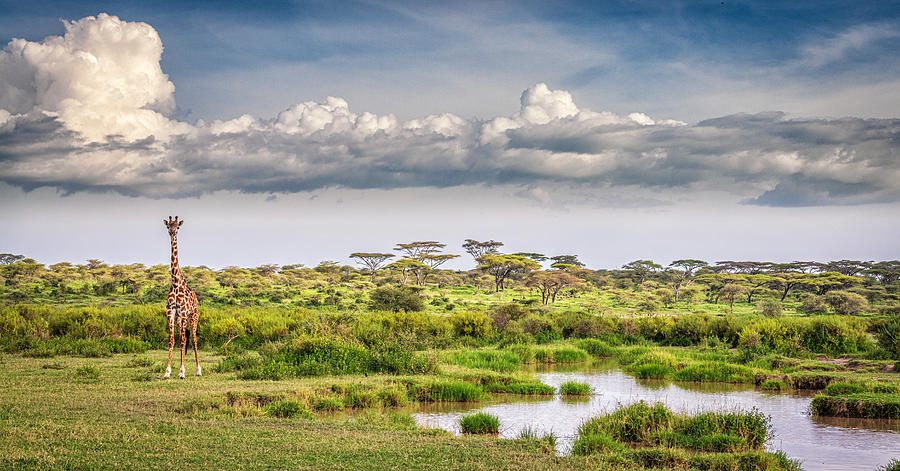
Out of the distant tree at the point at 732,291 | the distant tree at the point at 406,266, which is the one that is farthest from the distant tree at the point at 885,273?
the distant tree at the point at 406,266

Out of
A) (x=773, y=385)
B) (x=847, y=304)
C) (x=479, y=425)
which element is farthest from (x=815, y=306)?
(x=479, y=425)

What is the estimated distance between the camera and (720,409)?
44.3 feet

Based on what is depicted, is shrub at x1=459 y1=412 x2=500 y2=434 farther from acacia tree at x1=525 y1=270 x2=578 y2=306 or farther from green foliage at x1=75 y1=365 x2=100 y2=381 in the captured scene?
acacia tree at x1=525 y1=270 x2=578 y2=306

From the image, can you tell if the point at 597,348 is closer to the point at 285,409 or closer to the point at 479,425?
the point at 479,425

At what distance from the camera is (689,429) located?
1305cm

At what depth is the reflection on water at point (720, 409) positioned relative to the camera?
510 inches

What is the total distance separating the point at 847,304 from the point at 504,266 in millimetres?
33453

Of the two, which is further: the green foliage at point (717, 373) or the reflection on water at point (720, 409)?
the green foliage at point (717, 373)

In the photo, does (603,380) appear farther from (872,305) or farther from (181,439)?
(872,305)

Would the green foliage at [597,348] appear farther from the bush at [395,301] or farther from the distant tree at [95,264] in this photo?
the distant tree at [95,264]

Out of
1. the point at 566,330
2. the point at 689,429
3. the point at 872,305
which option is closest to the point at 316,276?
the point at 566,330

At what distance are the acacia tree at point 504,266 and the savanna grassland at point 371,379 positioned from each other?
75.3 feet

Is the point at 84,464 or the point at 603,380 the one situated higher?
the point at 84,464

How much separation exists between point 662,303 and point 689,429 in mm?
45820
